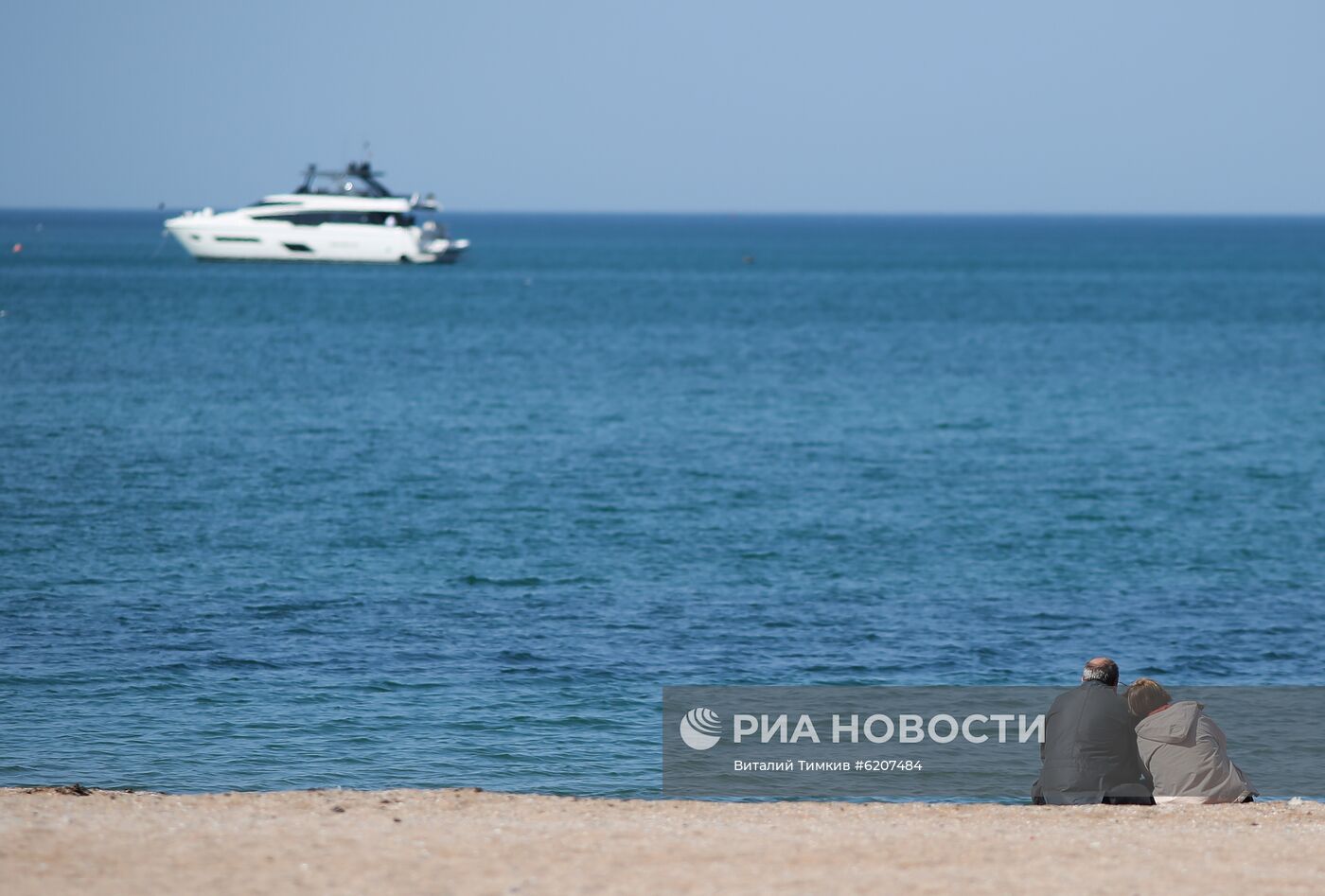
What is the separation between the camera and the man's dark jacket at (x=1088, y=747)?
1044cm

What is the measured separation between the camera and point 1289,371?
58188 mm

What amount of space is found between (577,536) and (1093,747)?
56.0 ft

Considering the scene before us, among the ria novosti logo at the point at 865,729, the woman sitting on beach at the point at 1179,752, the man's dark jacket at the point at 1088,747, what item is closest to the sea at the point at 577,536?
the ria novosti logo at the point at 865,729

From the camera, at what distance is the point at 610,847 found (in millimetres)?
9273

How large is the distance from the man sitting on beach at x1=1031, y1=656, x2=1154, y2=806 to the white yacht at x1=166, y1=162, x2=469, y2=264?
348 ft

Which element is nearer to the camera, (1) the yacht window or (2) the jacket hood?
(2) the jacket hood

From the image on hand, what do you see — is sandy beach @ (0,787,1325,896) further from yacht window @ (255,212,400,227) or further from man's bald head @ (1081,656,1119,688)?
yacht window @ (255,212,400,227)

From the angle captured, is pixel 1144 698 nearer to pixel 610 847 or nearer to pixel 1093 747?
pixel 1093 747

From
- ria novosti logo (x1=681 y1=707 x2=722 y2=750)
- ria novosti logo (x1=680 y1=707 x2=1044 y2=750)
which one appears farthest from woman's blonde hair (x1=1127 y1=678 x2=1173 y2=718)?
ria novosti logo (x1=681 y1=707 x2=722 y2=750)

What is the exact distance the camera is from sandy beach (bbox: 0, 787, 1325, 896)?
27.8 ft

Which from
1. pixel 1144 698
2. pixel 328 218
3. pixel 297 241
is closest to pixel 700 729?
pixel 1144 698

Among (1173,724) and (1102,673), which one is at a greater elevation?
(1102,673)

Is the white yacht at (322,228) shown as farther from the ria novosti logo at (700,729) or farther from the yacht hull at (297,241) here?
the ria novosti logo at (700,729)

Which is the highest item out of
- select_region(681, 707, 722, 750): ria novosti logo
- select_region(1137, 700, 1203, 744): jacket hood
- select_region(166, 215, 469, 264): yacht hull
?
select_region(166, 215, 469, 264): yacht hull
